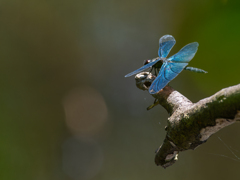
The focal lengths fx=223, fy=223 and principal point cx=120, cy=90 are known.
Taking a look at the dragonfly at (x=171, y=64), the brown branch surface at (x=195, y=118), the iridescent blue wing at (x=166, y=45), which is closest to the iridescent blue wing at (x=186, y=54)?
the dragonfly at (x=171, y=64)

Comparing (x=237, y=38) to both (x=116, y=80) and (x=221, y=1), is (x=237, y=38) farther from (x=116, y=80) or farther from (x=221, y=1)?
(x=116, y=80)

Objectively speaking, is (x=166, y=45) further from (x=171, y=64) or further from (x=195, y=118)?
(x=195, y=118)

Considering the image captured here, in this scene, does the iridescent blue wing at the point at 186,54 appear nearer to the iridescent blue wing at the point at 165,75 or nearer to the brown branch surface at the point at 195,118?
the iridescent blue wing at the point at 165,75

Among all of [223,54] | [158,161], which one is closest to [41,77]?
[223,54]

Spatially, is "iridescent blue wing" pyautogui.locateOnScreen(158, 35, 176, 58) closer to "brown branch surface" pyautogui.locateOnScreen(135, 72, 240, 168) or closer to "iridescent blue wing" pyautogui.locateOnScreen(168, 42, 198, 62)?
"iridescent blue wing" pyautogui.locateOnScreen(168, 42, 198, 62)

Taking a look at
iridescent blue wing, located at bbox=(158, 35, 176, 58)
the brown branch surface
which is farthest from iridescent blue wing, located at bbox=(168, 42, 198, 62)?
the brown branch surface

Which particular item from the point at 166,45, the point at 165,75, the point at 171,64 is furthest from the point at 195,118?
the point at 166,45
